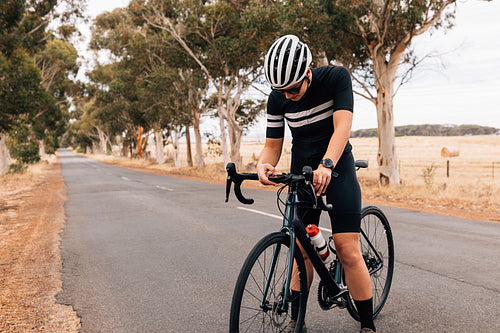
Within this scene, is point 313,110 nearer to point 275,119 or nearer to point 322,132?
point 322,132

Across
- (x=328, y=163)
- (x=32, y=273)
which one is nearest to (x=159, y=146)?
(x=32, y=273)

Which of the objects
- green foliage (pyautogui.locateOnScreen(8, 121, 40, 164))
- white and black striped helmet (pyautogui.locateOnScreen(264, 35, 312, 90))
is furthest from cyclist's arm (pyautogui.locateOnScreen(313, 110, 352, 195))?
green foliage (pyautogui.locateOnScreen(8, 121, 40, 164))

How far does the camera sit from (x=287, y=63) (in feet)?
7.69

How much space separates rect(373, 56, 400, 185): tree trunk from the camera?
1420 cm

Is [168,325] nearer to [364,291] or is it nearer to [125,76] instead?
[364,291]

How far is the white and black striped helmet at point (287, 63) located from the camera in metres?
2.34

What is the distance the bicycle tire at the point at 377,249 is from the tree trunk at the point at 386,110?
11618mm

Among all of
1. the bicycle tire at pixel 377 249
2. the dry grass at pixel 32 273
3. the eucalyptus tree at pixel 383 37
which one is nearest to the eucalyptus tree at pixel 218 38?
the eucalyptus tree at pixel 383 37

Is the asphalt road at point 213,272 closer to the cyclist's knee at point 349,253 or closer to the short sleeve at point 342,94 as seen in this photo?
the cyclist's knee at point 349,253

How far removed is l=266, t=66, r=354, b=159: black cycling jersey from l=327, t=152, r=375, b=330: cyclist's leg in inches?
7.8

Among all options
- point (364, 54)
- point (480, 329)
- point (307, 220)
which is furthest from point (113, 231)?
point (364, 54)

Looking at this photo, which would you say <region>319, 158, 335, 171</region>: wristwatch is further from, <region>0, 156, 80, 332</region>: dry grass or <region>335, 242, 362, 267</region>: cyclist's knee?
<region>0, 156, 80, 332</region>: dry grass

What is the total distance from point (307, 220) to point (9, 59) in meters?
21.0

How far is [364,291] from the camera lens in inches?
109
